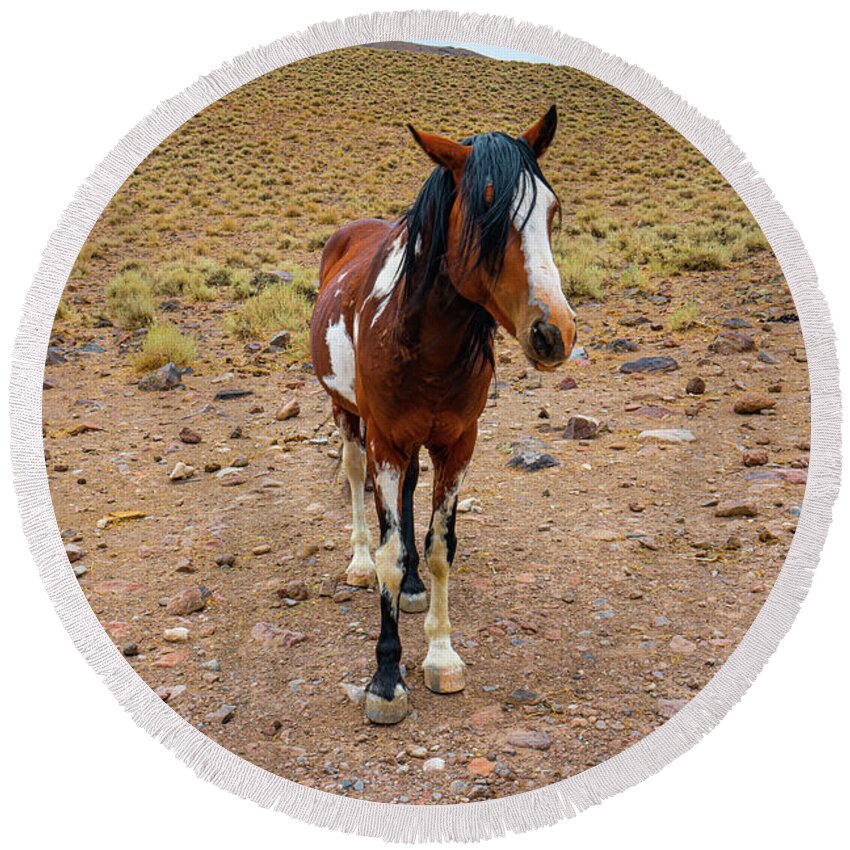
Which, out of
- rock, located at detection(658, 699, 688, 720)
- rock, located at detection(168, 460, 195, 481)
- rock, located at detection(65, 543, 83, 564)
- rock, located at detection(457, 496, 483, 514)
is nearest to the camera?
rock, located at detection(658, 699, 688, 720)

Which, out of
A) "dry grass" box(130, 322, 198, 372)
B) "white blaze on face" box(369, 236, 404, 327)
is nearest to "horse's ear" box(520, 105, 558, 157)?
"white blaze on face" box(369, 236, 404, 327)

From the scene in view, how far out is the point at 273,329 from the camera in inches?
177

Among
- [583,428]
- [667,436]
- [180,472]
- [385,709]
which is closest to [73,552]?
[180,472]

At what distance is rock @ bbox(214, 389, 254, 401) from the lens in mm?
4082

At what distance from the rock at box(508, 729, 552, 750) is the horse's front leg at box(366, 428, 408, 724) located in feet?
1.14

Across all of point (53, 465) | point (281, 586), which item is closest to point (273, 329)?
point (53, 465)

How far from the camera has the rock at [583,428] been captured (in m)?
3.60

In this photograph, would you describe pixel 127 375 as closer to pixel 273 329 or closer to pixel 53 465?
pixel 53 465

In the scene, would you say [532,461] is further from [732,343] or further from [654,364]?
[732,343]

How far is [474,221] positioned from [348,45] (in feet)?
3.48

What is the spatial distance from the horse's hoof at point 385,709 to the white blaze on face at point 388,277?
1.12 meters

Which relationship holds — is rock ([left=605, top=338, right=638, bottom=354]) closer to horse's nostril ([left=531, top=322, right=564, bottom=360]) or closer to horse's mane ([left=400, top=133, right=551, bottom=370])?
horse's mane ([left=400, top=133, right=551, bottom=370])

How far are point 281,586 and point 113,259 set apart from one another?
154cm

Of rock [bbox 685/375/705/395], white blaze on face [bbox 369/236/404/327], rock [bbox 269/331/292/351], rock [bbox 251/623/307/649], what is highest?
rock [bbox 269/331/292/351]
